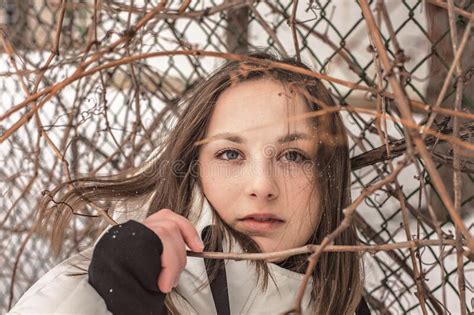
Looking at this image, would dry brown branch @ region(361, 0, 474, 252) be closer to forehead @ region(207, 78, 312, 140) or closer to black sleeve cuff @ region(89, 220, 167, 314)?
forehead @ region(207, 78, 312, 140)

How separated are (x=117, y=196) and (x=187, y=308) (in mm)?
261

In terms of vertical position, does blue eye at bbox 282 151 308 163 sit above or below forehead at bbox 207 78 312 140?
below

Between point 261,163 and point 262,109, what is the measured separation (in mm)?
83

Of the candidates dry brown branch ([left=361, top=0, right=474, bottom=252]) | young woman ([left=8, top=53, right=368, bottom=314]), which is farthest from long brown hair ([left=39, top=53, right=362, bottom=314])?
dry brown branch ([left=361, top=0, right=474, bottom=252])

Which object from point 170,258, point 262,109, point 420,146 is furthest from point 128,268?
point 420,146

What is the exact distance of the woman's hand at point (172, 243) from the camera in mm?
973

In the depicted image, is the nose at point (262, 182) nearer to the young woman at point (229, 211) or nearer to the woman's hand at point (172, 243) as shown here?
the young woman at point (229, 211)

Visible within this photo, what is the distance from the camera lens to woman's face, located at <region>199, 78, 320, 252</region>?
1.10 m

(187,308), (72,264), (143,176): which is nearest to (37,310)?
(72,264)

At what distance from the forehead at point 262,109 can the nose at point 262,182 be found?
0.05 m

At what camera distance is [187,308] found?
3.78ft

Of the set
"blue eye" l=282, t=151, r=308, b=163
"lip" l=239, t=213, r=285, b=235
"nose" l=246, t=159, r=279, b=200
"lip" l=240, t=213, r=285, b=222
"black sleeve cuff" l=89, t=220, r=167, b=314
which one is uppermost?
"blue eye" l=282, t=151, r=308, b=163

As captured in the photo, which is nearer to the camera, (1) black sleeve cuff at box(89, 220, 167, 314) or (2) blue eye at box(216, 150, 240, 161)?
(1) black sleeve cuff at box(89, 220, 167, 314)

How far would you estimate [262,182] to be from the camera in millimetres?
1088
